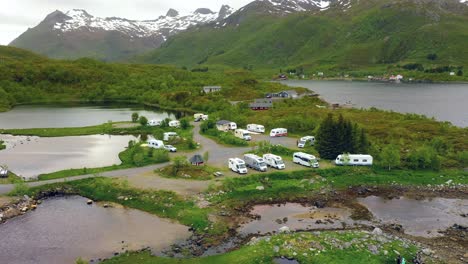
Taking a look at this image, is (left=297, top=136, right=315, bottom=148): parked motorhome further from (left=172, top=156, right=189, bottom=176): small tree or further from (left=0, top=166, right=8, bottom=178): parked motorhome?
(left=0, top=166, right=8, bottom=178): parked motorhome

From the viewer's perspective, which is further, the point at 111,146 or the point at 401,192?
the point at 111,146

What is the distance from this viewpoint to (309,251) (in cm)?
2638

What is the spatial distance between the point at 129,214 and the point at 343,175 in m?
24.2

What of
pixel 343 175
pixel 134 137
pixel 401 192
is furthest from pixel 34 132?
pixel 401 192

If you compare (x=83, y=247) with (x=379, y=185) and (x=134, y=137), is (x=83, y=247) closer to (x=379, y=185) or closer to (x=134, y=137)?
(x=379, y=185)

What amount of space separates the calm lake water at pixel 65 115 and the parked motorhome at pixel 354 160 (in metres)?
54.4

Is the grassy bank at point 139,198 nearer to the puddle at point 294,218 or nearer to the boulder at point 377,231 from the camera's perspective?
the puddle at point 294,218

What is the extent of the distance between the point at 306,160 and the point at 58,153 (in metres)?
37.3

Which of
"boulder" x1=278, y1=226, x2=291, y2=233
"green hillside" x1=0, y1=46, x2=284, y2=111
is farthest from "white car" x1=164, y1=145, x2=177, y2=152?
"green hillside" x1=0, y1=46, x2=284, y2=111

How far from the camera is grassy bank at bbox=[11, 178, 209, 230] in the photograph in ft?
108

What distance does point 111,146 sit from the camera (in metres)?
60.8

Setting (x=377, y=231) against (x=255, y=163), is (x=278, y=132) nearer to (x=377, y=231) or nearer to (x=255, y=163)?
(x=255, y=163)

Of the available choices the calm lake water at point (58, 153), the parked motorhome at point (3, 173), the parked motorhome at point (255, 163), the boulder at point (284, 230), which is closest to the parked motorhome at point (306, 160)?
the parked motorhome at point (255, 163)

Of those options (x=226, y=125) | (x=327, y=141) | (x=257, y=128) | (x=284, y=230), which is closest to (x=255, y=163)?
(x=327, y=141)
